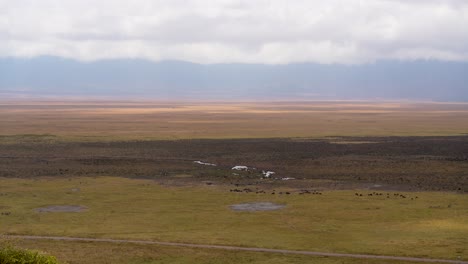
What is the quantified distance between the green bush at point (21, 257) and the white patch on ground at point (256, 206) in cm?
3088

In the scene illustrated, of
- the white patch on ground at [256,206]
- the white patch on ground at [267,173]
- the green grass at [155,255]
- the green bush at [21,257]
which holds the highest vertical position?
the green bush at [21,257]

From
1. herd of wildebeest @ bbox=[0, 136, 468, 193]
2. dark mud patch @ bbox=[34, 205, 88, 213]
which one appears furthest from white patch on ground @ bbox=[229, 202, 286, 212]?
dark mud patch @ bbox=[34, 205, 88, 213]

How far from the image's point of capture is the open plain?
38844 millimetres

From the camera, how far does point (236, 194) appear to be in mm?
57719

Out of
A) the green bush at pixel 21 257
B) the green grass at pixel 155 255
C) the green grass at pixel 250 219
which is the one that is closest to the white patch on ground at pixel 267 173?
the green grass at pixel 250 219

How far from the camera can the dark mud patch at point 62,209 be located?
50125mm

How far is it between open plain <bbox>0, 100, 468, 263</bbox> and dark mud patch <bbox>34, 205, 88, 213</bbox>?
0.15 meters

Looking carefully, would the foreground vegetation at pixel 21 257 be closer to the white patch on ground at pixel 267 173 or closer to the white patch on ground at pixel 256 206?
the white patch on ground at pixel 256 206

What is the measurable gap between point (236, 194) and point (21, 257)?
38712 mm

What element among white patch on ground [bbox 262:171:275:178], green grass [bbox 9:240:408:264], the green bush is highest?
the green bush

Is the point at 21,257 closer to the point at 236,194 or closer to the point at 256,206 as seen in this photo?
the point at 256,206

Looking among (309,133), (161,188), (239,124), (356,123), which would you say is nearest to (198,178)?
(161,188)

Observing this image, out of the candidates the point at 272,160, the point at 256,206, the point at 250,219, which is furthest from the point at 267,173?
the point at 250,219

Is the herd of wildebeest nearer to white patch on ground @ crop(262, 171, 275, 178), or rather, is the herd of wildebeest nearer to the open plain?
the open plain
